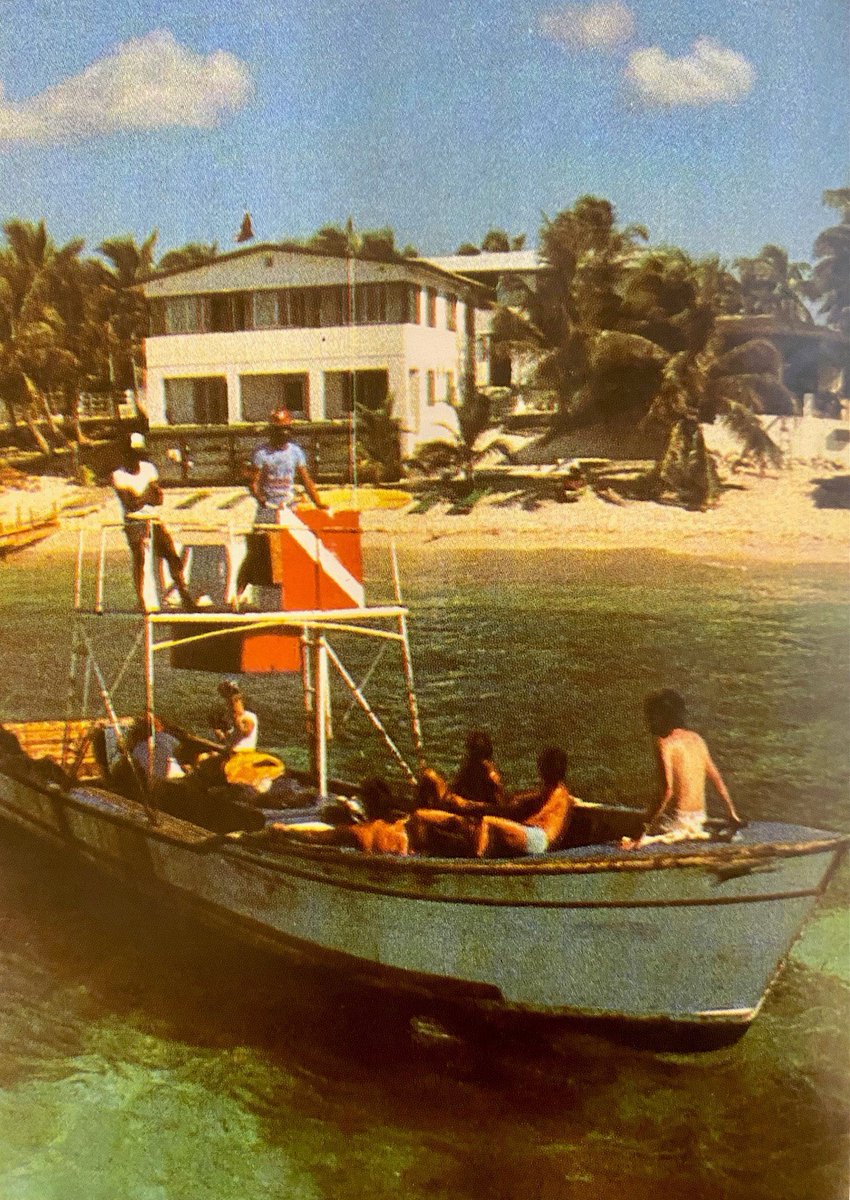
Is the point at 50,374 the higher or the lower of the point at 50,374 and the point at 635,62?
the lower

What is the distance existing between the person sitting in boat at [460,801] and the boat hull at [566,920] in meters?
0.16

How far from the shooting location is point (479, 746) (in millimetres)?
4141

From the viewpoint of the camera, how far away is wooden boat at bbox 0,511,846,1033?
12.3ft

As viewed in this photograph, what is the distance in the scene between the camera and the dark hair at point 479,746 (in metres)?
4.13

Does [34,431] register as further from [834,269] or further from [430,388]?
[834,269]

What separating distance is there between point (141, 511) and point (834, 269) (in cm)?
233

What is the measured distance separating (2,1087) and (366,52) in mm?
3440

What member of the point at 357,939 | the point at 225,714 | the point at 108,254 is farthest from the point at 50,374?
Answer: the point at 357,939

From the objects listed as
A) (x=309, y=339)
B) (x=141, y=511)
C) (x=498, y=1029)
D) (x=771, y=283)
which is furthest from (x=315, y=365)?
(x=498, y=1029)

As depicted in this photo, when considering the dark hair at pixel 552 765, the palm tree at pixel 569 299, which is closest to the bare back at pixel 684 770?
the dark hair at pixel 552 765

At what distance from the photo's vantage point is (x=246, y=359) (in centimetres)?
430

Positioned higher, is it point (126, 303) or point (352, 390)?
point (126, 303)

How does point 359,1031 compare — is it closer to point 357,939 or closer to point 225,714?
point 357,939

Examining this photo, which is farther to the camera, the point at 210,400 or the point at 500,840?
the point at 210,400
